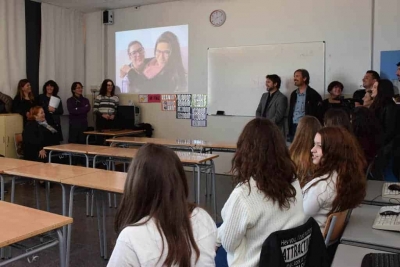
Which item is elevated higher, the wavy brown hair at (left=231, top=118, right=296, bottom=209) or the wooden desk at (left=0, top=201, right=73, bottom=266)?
the wavy brown hair at (left=231, top=118, right=296, bottom=209)

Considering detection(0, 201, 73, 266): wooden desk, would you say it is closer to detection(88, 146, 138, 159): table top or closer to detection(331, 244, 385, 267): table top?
detection(331, 244, 385, 267): table top

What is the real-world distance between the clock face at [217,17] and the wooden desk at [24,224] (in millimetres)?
5134

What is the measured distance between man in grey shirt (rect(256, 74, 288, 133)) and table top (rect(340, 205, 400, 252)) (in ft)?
12.4

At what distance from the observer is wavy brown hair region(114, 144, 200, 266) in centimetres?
120

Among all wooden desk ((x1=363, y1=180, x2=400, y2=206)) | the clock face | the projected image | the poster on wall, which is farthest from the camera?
the projected image

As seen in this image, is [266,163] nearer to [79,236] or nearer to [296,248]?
[296,248]

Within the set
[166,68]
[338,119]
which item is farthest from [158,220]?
[166,68]

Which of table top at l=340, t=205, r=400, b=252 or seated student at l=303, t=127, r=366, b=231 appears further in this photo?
seated student at l=303, t=127, r=366, b=231

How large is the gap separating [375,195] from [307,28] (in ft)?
12.7

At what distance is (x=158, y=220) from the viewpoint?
120 cm

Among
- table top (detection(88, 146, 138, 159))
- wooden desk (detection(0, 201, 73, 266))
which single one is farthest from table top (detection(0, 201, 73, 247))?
table top (detection(88, 146, 138, 159))

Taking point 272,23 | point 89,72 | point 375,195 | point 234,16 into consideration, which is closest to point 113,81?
point 89,72

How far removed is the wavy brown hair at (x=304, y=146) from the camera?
2371 mm

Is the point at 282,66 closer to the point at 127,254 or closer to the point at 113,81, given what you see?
the point at 113,81
